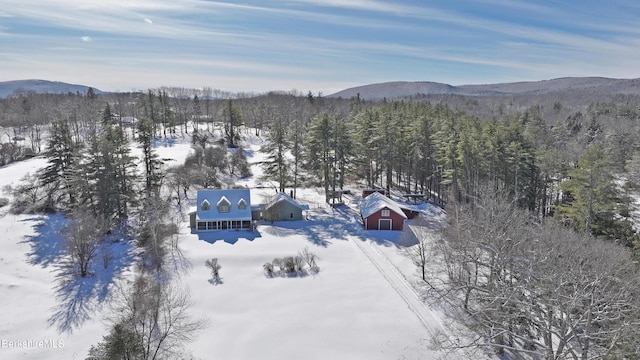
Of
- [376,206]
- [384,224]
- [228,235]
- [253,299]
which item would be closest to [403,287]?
[253,299]

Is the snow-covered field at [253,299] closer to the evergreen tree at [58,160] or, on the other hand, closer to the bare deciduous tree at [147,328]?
the bare deciduous tree at [147,328]

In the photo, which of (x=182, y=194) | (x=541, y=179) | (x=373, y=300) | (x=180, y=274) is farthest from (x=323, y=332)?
(x=541, y=179)

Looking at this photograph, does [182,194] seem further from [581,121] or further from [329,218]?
[581,121]

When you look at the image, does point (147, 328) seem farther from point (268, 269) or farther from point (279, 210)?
point (279, 210)

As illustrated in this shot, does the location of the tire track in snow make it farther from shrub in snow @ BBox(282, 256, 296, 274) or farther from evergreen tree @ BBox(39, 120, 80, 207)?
evergreen tree @ BBox(39, 120, 80, 207)

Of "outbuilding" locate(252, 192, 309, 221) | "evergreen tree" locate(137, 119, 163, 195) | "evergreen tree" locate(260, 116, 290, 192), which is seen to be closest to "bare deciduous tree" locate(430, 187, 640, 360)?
"outbuilding" locate(252, 192, 309, 221)

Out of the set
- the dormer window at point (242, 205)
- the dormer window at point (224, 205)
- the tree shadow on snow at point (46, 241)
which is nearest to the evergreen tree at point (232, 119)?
the dormer window at point (242, 205)
